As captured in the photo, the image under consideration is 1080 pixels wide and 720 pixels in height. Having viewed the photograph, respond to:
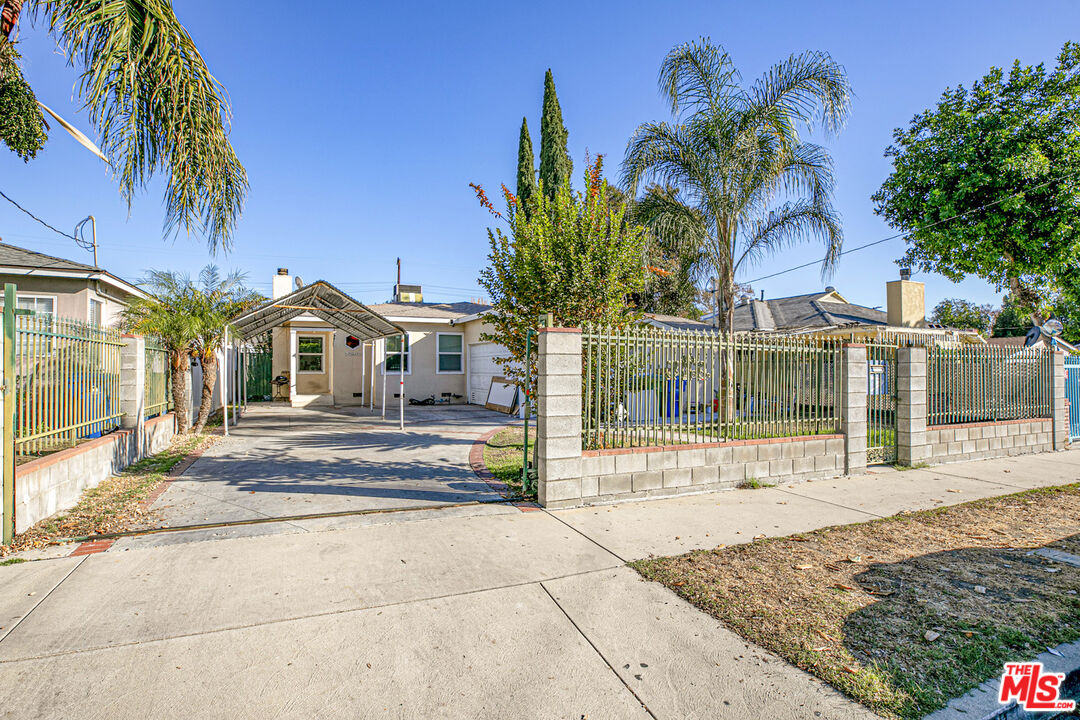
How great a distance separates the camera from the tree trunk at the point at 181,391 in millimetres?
10117

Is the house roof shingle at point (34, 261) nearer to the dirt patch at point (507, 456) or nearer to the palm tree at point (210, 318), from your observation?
the palm tree at point (210, 318)

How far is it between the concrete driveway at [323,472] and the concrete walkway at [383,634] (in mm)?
994

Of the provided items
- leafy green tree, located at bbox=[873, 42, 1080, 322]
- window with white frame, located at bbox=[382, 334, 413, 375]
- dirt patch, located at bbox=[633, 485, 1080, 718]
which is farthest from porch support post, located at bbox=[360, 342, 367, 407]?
leafy green tree, located at bbox=[873, 42, 1080, 322]

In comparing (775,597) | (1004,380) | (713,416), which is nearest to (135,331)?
(713,416)

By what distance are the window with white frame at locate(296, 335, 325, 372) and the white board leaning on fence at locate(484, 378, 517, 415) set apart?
5982 mm

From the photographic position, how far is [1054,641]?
321cm

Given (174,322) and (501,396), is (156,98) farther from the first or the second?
(501,396)

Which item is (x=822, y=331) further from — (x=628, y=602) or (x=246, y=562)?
(x=246, y=562)

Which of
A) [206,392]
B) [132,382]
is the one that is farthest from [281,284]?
[132,382]

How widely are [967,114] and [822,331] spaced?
7073 millimetres

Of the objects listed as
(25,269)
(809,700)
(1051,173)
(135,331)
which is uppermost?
(1051,173)

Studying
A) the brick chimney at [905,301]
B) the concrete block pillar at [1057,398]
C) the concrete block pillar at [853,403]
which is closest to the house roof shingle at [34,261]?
the concrete block pillar at [853,403]

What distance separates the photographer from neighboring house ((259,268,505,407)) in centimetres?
1830

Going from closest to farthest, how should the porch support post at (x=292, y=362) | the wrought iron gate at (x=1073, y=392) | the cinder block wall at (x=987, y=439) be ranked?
the cinder block wall at (x=987, y=439)
the wrought iron gate at (x=1073, y=392)
the porch support post at (x=292, y=362)
